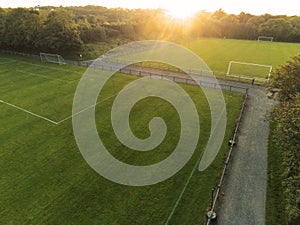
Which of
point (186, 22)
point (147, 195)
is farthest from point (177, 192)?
point (186, 22)

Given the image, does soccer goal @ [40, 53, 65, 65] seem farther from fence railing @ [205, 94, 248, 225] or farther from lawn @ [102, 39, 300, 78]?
fence railing @ [205, 94, 248, 225]

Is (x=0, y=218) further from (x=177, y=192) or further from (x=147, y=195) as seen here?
(x=177, y=192)

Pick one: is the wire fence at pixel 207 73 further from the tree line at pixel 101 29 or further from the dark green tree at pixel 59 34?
the tree line at pixel 101 29

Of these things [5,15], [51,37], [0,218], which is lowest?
[0,218]

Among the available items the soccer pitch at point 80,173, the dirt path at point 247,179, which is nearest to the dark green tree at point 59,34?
the soccer pitch at point 80,173

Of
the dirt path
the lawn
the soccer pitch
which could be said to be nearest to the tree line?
the lawn
